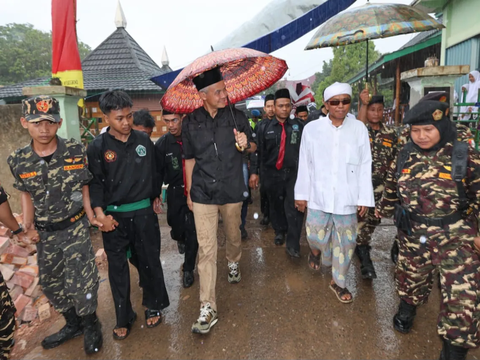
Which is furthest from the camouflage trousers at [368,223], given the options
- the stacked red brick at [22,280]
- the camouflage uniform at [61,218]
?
the stacked red brick at [22,280]

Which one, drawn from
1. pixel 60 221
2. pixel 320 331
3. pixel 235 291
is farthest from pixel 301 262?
pixel 60 221

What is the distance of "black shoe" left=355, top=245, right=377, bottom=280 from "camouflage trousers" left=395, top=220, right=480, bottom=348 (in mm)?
955

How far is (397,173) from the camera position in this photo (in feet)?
8.42

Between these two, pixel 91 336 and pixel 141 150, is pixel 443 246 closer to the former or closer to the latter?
pixel 141 150

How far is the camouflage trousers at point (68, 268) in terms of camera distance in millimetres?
2621

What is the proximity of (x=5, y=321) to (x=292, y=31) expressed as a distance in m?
5.41

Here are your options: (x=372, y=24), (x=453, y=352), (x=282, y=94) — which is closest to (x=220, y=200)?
(x=282, y=94)

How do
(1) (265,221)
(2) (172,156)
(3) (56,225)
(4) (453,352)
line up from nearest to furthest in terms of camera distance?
(4) (453,352)
(3) (56,225)
(2) (172,156)
(1) (265,221)

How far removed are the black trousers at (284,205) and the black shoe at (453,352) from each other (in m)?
1.99

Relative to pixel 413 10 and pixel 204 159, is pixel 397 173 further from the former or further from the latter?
pixel 413 10

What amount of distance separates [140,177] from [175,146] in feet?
3.12

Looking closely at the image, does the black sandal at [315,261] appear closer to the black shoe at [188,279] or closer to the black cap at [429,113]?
the black shoe at [188,279]

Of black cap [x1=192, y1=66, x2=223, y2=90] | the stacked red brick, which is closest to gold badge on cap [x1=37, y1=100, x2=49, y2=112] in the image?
black cap [x1=192, y1=66, x2=223, y2=90]

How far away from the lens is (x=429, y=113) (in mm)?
2219
